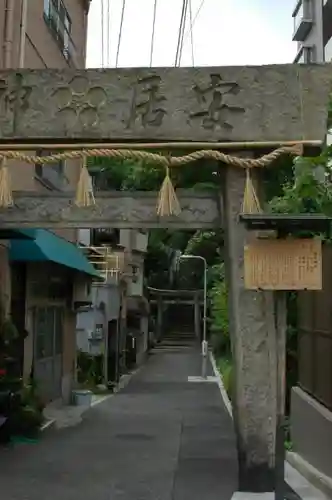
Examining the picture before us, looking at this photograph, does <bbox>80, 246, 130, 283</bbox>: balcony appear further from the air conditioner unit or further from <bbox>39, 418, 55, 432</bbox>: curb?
<bbox>39, 418, 55, 432</bbox>: curb

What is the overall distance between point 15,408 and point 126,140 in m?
5.58

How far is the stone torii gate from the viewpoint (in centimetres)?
801

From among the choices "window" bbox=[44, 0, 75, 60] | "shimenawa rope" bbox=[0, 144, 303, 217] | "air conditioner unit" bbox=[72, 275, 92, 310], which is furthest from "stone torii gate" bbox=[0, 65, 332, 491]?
"air conditioner unit" bbox=[72, 275, 92, 310]

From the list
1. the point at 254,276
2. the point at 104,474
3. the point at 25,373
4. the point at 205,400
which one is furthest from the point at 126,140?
the point at 205,400

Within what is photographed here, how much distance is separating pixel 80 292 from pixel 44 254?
5.56 meters

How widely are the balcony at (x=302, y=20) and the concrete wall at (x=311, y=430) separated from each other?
21.8 metres

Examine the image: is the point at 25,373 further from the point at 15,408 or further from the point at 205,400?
the point at 205,400

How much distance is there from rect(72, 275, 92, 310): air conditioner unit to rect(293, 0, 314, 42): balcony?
54.6ft


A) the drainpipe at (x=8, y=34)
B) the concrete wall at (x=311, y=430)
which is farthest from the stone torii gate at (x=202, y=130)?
the drainpipe at (x=8, y=34)

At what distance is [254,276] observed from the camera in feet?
23.3

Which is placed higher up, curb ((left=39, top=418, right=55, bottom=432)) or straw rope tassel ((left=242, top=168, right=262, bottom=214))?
straw rope tassel ((left=242, top=168, right=262, bottom=214))

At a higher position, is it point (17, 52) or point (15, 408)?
point (17, 52)

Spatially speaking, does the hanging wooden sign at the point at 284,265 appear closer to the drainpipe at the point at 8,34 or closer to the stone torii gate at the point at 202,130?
the stone torii gate at the point at 202,130

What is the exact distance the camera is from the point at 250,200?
7996mm
